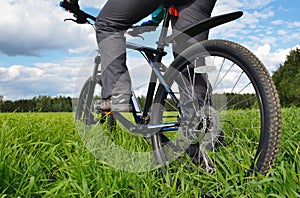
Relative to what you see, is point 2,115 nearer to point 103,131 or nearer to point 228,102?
point 103,131

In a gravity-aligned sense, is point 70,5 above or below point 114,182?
above

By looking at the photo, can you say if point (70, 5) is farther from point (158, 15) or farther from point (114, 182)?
point (114, 182)

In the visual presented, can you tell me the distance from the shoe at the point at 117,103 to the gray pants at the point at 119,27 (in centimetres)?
3

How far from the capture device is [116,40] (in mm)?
2555

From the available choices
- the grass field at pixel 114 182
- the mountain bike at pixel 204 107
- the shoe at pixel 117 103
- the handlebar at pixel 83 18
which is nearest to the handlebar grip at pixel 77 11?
the handlebar at pixel 83 18

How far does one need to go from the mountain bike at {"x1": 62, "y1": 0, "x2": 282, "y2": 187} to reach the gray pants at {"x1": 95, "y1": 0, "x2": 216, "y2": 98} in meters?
0.14

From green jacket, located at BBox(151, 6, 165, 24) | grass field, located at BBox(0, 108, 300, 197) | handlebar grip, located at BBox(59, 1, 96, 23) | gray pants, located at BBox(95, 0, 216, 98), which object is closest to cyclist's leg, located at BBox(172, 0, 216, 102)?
gray pants, located at BBox(95, 0, 216, 98)

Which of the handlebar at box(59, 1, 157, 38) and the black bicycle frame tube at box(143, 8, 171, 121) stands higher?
the handlebar at box(59, 1, 157, 38)

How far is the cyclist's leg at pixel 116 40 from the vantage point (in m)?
Answer: 2.50

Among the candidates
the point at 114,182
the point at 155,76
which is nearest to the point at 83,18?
the point at 155,76

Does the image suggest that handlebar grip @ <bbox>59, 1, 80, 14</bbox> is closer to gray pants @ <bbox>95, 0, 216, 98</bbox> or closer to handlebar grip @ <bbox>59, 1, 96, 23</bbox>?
handlebar grip @ <bbox>59, 1, 96, 23</bbox>

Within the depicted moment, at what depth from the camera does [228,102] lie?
2449 millimetres

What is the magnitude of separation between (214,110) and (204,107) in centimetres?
7

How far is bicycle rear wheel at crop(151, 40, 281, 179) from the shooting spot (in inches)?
75.3
